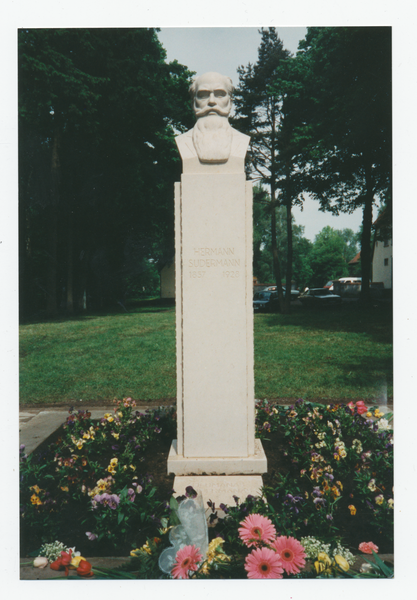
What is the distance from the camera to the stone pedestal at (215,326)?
300 cm

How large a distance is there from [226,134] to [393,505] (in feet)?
9.42

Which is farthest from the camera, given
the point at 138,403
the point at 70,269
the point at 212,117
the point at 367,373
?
the point at 70,269

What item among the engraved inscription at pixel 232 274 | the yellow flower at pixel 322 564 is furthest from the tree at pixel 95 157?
the yellow flower at pixel 322 564

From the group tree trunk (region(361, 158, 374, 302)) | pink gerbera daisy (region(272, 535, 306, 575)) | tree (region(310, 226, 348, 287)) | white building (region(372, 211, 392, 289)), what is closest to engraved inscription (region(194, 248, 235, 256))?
pink gerbera daisy (region(272, 535, 306, 575))

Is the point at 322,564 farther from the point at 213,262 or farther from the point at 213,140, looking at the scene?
the point at 213,140

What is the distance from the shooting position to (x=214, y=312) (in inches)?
119

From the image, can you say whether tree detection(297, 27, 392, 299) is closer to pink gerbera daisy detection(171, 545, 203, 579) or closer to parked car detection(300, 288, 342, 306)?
parked car detection(300, 288, 342, 306)

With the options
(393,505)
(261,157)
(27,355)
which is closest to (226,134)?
(393,505)

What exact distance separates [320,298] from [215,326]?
16635 mm

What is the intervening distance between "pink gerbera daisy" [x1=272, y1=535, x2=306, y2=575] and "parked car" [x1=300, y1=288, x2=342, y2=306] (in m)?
16.9

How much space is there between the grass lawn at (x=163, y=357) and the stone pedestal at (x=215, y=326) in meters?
2.89

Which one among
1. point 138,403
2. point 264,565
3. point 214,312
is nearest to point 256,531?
point 264,565

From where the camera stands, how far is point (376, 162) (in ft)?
45.3

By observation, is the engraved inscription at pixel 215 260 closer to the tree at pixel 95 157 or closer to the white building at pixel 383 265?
the tree at pixel 95 157
